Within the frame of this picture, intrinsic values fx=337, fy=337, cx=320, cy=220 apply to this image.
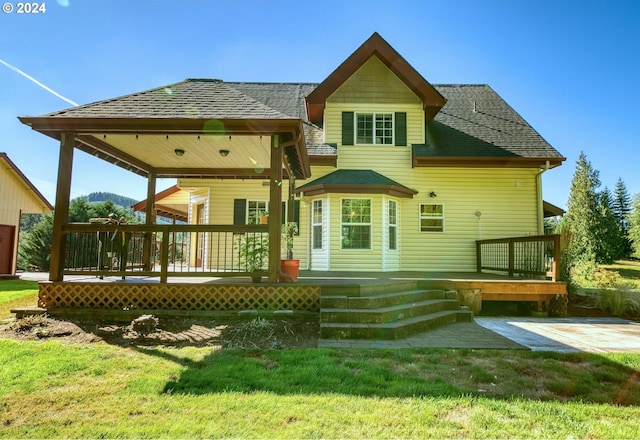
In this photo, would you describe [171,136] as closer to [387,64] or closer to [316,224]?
[316,224]

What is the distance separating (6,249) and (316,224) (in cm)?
1446

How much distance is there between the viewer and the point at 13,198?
15195mm

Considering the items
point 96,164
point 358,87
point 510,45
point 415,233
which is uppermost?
point 510,45

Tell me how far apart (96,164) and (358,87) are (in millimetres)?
7510

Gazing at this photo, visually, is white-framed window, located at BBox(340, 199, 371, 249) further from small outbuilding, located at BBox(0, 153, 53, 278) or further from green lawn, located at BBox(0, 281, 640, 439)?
small outbuilding, located at BBox(0, 153, 53, 278)

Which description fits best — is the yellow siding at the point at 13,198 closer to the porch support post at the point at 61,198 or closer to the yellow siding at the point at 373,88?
the porch support post at the point at 61,198

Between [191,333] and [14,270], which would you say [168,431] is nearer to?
[191,333]

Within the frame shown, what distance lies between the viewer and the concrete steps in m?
4.65

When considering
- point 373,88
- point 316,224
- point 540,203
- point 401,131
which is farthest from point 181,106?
point 540,203

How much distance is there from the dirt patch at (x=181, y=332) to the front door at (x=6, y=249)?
12980 millimetres

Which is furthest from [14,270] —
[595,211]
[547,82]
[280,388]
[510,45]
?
[595,211]

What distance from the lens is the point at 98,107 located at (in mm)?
5707

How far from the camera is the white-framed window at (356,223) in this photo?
9664mm

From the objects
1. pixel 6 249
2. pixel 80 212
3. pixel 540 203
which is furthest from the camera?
pixel 80 212
